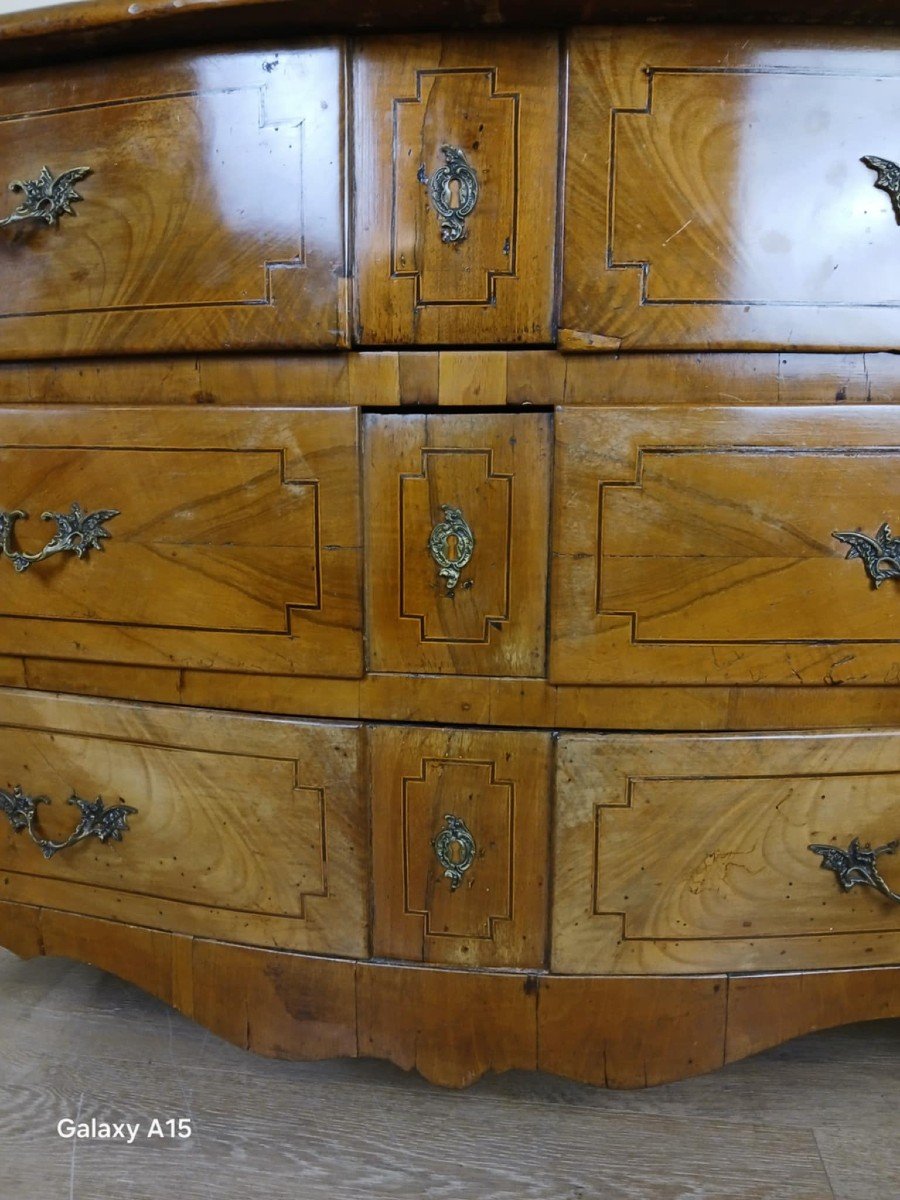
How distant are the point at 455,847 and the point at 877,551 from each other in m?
0.46

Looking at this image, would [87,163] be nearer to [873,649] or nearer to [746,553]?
[746,553]

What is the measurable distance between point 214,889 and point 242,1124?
281 mm

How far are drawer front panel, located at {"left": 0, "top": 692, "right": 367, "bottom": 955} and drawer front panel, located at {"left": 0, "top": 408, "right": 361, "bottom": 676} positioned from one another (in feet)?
0.23

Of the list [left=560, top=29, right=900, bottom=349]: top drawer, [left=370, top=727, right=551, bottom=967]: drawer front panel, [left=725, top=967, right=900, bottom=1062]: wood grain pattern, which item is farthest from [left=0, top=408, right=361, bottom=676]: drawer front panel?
[left=725, top=967, right=900, bottom=1062]: wood grain pattern

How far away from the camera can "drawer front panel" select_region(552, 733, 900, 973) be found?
2.44 ft

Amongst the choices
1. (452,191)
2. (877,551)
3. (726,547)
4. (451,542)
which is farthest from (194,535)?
(877,551)

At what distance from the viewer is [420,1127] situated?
883 mm

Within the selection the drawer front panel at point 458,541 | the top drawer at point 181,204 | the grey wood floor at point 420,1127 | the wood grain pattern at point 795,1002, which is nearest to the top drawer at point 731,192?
the drawer front panel at point 458,541

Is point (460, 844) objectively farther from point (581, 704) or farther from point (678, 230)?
point (678, 230)

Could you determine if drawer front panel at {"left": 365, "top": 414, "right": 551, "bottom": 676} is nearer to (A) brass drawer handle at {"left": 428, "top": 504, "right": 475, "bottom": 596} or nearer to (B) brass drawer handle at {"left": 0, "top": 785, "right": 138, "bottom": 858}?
(A) brass drawer handle at {"left": 428, "top": 504, "right": 475, "bottom": 596}

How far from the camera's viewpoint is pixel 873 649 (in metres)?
0.72

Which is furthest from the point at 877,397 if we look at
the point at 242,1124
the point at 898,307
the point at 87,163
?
the point at 242,1124

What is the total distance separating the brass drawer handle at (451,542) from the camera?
0.72 m

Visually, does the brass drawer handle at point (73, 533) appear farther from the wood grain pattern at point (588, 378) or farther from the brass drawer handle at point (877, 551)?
the brass drawer handle at point (877, 551)
